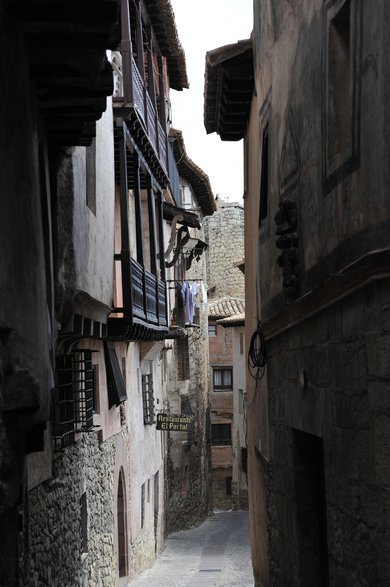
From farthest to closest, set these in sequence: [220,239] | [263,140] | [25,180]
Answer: [220,239] < [263,140] < [25,180]

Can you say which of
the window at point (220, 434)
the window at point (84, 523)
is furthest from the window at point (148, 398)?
the window at point (220, 434)

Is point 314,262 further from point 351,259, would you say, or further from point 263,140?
point 263,140

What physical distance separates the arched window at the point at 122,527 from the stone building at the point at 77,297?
28 mm

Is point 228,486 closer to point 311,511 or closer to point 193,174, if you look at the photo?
point 193,174

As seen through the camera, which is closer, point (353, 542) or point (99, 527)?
point (353, 542)

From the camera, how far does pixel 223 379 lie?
146 ft

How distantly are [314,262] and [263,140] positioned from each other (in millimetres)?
3775

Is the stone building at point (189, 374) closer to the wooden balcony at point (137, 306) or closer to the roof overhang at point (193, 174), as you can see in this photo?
the roof overhang at point (193, 174)

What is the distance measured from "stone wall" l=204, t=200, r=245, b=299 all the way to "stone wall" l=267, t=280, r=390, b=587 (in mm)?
40663

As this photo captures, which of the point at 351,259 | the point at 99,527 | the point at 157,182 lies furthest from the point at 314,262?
the point at 157,182

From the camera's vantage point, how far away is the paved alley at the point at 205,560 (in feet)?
62.5

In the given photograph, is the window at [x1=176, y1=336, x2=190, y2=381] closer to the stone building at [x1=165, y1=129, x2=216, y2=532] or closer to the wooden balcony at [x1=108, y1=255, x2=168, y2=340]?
the stone building at [x1=165, y1=129, x2=216, y2=532]

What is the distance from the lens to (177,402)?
29.9 metres

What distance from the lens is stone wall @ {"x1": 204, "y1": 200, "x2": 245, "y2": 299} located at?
5028 cm
